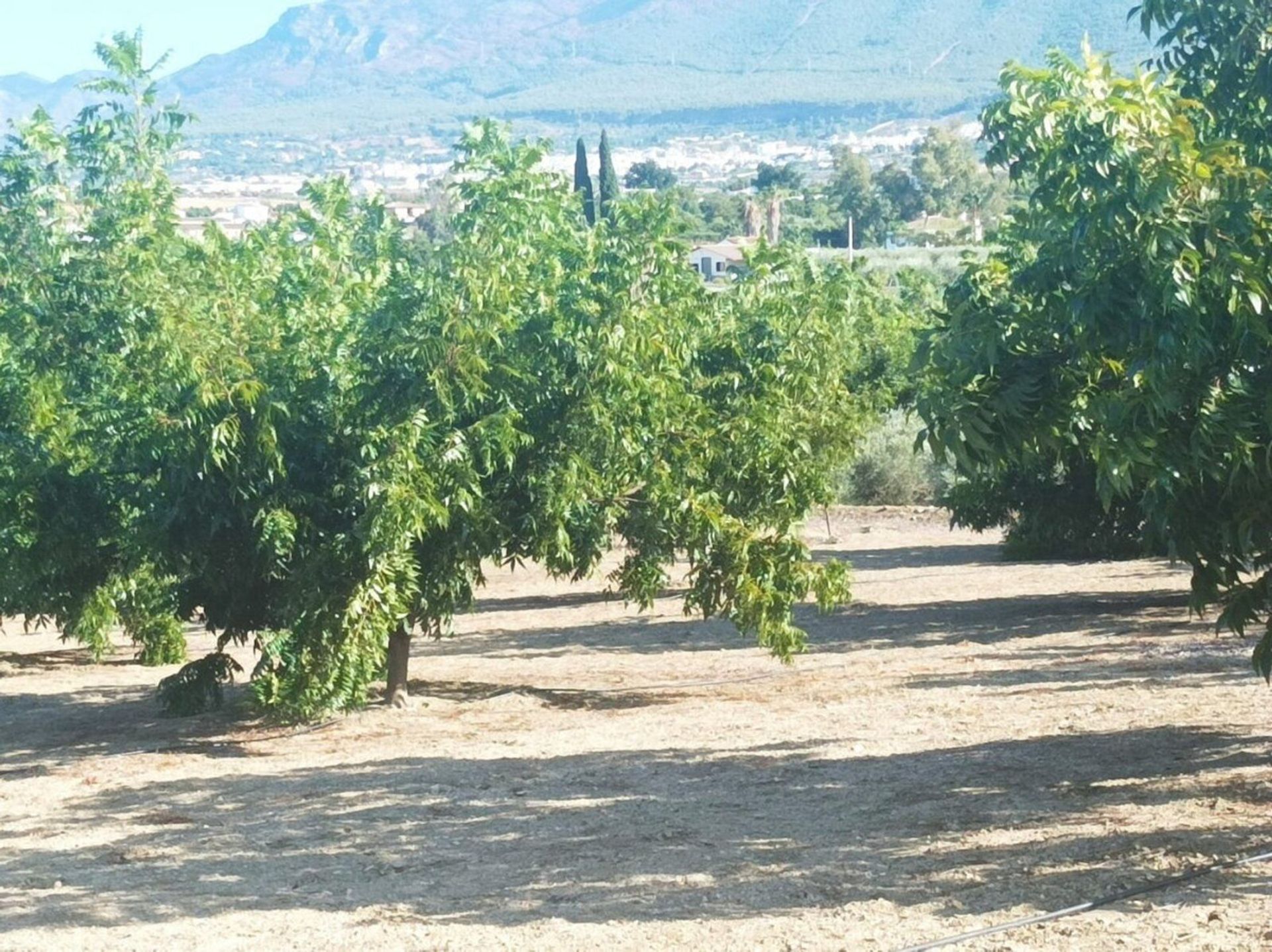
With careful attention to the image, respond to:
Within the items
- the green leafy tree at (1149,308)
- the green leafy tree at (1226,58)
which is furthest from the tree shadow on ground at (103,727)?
the green leafy tree at (1226,58)

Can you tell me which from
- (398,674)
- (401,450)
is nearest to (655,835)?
(401,450)

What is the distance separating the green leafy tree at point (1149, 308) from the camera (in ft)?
22.2

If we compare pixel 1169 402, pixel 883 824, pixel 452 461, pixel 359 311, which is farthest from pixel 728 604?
pixel 1169 402

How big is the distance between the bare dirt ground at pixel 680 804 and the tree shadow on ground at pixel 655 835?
26 mm

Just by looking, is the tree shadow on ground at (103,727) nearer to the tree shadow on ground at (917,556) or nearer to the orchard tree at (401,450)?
the orchard tree at (401,450)

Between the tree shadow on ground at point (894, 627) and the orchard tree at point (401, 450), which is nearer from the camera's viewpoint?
the orchard tree at point (401, 450)

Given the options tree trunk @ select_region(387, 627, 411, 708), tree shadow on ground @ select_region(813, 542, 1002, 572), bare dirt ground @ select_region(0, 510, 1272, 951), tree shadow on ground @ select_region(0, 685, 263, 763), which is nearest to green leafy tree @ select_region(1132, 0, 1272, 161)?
bare dirt ground @ select_region(0, 510, 1272, 951)

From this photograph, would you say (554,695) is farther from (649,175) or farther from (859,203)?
(649,175)

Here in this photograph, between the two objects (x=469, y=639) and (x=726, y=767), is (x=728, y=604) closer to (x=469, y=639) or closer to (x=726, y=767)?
(x=726, y=767)

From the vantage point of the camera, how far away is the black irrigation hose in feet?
22.7

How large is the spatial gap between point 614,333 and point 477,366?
95cm

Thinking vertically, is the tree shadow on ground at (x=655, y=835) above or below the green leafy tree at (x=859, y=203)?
below

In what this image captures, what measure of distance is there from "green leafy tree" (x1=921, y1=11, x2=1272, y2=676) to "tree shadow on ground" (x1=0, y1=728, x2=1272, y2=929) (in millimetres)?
1394

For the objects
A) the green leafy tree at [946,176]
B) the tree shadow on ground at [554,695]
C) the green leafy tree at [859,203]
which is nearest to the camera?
the tree shadow on ground at [554,695]
